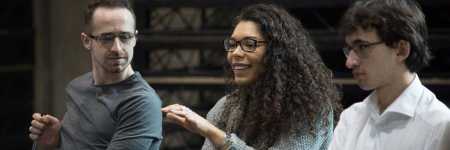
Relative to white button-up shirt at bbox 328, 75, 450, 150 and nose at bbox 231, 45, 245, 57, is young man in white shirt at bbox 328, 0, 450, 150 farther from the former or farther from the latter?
nose at bbox 231, 45, 245, 57

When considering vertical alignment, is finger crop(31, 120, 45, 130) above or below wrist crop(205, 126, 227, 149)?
below

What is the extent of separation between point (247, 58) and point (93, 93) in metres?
0.49

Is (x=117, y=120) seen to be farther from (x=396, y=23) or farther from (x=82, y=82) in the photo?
(x=396, y=23)

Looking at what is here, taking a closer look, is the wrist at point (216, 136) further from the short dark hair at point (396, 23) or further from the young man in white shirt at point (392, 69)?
the short dark hair at point (396, 23)

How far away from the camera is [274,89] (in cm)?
238

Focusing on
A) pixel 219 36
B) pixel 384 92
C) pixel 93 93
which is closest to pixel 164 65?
pixel 219 36

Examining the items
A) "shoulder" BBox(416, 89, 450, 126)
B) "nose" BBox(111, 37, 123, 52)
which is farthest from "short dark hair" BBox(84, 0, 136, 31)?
"shoulder" BBox(416, 89, 450, 126)

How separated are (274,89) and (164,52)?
2.98 meters

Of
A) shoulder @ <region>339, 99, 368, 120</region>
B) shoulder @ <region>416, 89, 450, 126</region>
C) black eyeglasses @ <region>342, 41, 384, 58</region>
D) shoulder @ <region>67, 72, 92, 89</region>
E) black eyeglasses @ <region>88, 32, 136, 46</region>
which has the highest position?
black eyeglasses @ <region>342, 41, 384, 58</region>

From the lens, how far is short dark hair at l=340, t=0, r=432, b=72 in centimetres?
197

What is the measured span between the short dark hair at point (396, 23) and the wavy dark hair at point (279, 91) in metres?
0.41

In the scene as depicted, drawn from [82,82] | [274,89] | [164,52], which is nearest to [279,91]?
[274,89]

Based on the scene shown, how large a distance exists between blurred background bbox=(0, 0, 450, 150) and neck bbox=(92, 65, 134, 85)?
2.46 m

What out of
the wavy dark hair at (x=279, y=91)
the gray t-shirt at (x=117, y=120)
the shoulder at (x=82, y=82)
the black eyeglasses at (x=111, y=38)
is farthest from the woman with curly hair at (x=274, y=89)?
the shoulder at (x=82, y=82)
